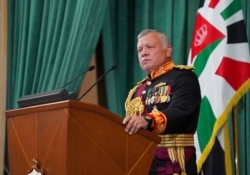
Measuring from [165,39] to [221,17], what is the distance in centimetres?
76

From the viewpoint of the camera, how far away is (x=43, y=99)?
1742mm

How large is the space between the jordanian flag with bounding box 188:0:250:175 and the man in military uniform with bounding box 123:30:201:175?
629 millimetres

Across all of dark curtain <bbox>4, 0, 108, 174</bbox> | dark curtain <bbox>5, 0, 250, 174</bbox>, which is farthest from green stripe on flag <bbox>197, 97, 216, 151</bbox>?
dark curtain <bbox>4, 0, 108, 174</bbox>

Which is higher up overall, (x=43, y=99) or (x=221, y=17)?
(x=221, y=17)

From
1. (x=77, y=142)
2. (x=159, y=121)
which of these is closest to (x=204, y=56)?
(x=159, y=121)

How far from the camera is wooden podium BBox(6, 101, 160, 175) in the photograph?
61.1 inches

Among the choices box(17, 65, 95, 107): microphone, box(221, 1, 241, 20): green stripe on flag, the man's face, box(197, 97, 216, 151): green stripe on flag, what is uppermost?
box(221, 1, 241, 20): green stripe on flag

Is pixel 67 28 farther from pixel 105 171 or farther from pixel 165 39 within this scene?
pixel 105 171

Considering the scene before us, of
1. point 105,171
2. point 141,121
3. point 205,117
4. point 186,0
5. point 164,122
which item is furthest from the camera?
point 186,0

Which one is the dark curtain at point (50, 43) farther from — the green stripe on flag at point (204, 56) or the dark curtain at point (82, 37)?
the green stripe on flag at point (204, 56)

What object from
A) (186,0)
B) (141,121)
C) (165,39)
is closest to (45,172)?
(141,121)

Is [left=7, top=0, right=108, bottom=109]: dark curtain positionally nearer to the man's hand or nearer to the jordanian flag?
the jordanian flag

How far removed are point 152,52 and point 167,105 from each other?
338 mm

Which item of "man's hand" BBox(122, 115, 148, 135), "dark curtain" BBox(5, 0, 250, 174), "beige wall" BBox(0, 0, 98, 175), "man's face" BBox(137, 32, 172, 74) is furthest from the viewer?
"beige wall" BBox(0, 0, 98, 175)
